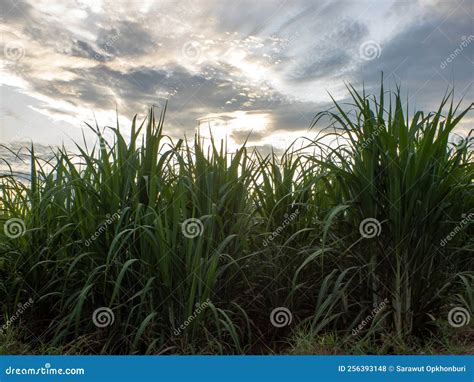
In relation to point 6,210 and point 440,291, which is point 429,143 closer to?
point 440,291

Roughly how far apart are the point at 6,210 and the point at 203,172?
1.69 metres

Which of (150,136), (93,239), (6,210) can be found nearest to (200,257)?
(93,239)

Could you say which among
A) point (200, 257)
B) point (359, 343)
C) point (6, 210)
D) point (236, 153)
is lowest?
point (359, 343)

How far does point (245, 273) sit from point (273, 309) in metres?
0.28

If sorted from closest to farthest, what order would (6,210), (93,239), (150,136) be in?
(93,239), (150,136), (6,210)

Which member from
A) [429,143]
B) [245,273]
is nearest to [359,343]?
[245,273]

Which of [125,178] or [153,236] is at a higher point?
[125,178]

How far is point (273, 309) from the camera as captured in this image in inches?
126

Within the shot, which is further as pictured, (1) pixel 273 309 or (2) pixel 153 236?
(1) pixel 273 309

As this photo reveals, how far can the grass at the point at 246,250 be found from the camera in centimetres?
281

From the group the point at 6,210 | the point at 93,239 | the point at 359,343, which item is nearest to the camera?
the point at 359,343

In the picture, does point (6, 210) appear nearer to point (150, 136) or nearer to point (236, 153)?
point (150, 136)

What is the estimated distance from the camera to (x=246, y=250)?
10.8 feet

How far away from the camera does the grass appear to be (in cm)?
281
